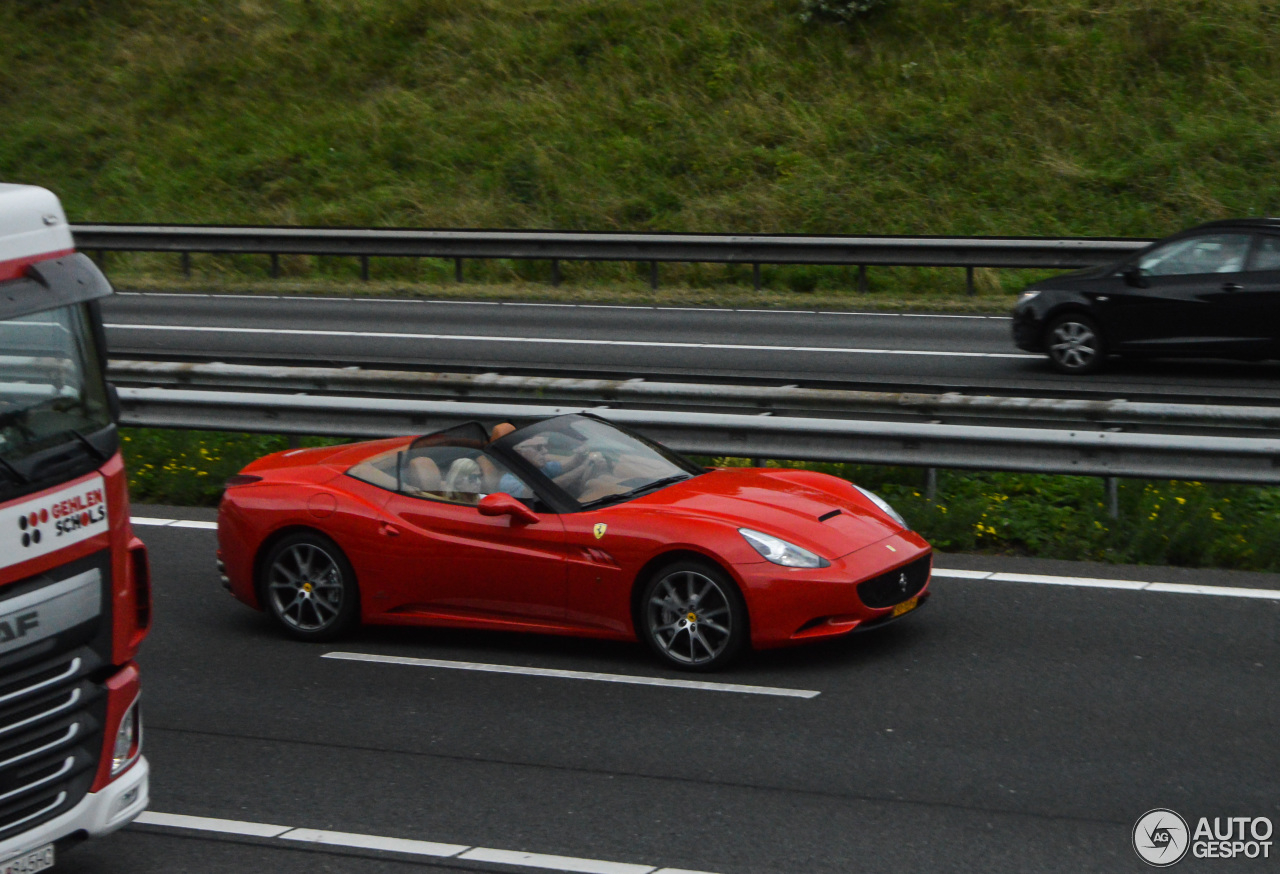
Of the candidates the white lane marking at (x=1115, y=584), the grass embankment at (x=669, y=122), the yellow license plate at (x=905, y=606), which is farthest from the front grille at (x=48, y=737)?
the grass embankment at (x=669, y=122)

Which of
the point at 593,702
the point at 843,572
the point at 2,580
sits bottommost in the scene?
the point at 593,702

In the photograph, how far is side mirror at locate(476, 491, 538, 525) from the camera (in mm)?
7841

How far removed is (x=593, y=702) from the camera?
7316mm

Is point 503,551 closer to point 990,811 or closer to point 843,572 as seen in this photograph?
point 843,572

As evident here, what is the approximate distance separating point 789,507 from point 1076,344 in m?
8.32

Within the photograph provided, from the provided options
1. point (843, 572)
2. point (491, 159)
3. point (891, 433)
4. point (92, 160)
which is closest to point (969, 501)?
point (891, 433)

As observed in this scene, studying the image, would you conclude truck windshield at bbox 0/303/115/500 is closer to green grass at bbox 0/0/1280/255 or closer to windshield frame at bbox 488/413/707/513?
windshield frame at bbox 488/413/707/513

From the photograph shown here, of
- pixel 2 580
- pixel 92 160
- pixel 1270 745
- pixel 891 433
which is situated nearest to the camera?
pixel 2 580

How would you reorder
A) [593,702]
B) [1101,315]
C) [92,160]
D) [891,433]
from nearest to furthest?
[593,702], [891,433], [1101,315], [92,160]

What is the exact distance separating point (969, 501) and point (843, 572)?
10.9 feet

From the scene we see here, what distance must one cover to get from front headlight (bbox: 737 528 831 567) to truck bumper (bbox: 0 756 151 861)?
316cm

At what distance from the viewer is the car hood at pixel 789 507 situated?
7676mm

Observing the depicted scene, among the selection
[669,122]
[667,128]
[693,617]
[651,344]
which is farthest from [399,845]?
[669,122]

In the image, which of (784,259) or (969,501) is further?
(784,259)
